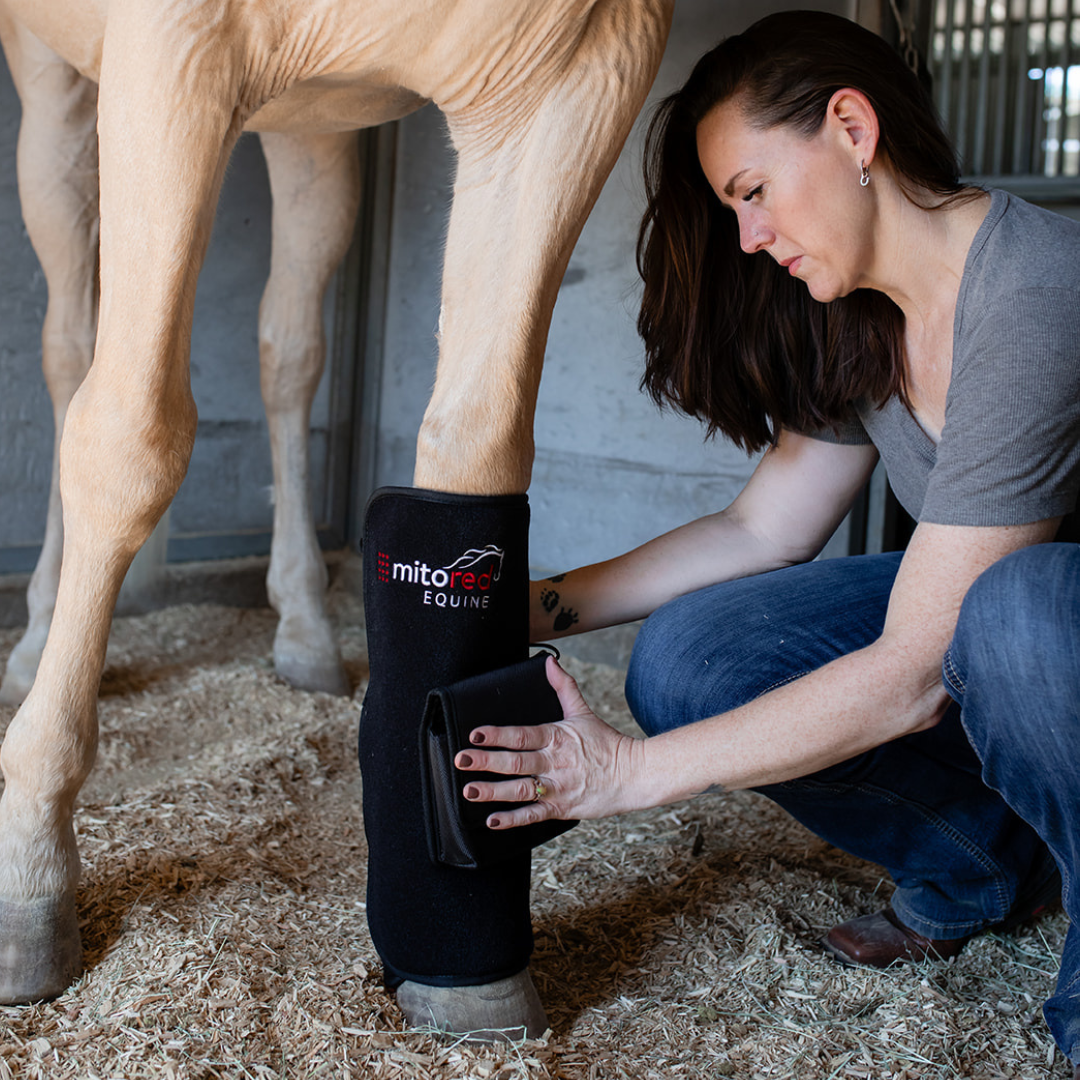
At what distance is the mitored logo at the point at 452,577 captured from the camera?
1038 millimetres

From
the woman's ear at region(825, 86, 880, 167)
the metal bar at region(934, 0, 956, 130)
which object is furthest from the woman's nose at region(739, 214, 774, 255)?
the metal bar at region(934, 0, 956, 130)

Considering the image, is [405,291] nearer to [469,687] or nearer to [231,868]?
[231,868]

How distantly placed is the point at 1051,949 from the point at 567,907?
2.00 feet

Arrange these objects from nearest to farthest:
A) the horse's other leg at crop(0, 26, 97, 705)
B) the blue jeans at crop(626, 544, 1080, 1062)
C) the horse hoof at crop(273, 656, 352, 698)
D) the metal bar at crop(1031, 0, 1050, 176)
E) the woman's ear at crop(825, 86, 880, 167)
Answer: the woman's ear at crop(825, 86, 880, 167)
the blue jeans at crop(626, 544, 1080, 1062)
the horse's other leg at crop(0, 26, 97, 705)
the horse hoof at crop(273, 656, 352, 698)
the metal bar at crop(1031, 0, 1050, 176)

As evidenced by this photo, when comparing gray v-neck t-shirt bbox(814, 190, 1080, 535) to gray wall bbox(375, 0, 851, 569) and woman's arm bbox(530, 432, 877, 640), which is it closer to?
woman's arm bbox(530, 432, 877, 640)

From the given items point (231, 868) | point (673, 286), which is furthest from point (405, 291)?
point (231, 868)

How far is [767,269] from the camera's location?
4.58 feet

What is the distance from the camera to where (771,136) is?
116 cm

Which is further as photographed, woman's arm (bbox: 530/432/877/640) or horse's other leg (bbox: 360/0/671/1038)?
woman's arm (bbox: 530/432/877/640)

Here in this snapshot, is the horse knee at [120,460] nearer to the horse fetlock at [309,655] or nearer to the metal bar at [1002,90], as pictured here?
the horse fetlock at [309,655]

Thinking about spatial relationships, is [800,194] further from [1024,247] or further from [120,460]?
[120,460]

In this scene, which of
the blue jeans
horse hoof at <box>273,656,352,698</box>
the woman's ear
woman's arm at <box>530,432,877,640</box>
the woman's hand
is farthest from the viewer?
horse hoof at <box>273,656,352,698</box>

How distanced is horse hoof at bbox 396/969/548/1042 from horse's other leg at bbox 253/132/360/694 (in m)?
1.21

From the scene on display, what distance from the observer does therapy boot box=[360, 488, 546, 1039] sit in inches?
41.1
